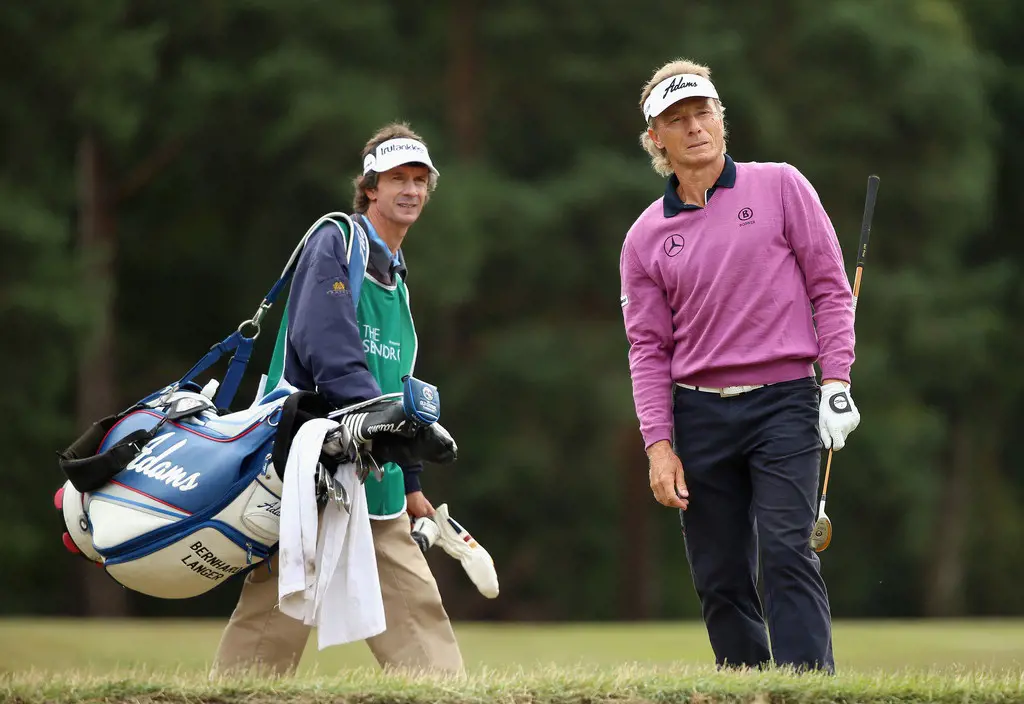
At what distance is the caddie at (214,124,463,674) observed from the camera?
5477mm

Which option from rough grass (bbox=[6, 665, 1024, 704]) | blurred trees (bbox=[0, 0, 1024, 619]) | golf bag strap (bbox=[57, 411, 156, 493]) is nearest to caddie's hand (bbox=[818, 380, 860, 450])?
rough grass (bbox=[6, 665, 1024, 704])

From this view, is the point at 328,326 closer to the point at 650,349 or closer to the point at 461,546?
the point at 461,546

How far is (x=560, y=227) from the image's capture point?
73.3 feet

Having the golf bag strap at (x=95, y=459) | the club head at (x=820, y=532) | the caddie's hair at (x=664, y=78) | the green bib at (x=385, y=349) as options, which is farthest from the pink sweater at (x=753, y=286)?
the golf bag strap at (x=95, y=459)

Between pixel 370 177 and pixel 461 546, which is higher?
pixel 370 177

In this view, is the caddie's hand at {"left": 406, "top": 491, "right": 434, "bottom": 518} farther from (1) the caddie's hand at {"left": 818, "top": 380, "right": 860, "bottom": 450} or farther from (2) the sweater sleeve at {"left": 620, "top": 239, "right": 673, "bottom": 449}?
(1) the caddie's hand at {"left": 818, "top": 380, "right": 860, "bottom": 450}

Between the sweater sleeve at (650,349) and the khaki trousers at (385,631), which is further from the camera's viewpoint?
the sweater sleeve at (650,349)

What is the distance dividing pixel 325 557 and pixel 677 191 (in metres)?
1.91

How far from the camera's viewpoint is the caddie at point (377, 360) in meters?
5.48

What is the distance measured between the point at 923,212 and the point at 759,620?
771 inches

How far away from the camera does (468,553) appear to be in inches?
234

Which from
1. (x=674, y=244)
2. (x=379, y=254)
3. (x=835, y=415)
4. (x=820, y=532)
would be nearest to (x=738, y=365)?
(x=835, y=415)

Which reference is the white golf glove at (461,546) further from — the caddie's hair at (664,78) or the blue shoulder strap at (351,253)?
the caddie's hair at (664,78)

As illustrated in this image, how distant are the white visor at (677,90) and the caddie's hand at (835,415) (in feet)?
3.76
